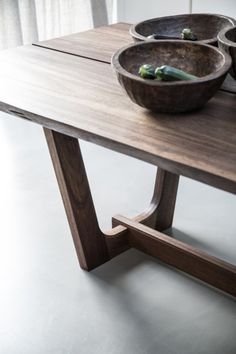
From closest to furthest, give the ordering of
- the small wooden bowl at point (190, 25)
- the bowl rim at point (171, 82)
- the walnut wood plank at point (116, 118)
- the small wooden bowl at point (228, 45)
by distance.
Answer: the walnut wood plank at point (116, 118) → the bowl rim at point (171, 82) → the small wooden bowl at point (228, 45) → the small wooden bowl at point (190, 25)

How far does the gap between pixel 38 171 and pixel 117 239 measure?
780mm

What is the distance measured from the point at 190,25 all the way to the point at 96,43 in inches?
13.7

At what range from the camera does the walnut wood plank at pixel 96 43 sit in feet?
6.68

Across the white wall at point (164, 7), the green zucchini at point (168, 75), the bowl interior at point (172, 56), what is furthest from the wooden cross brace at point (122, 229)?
the white wall at point (164, 7)

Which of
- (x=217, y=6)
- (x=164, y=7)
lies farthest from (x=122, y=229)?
(x=164, y=7)

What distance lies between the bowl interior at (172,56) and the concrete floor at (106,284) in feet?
2.43

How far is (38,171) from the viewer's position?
9.09ft

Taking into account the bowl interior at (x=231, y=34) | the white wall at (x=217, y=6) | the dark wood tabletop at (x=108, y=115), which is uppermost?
the bowl interior at (x=231, y=34)

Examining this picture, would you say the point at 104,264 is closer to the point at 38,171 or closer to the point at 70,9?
the point at 38,171

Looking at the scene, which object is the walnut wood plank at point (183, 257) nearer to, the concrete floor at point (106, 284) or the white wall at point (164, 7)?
the concrete floor at point (106, 284)

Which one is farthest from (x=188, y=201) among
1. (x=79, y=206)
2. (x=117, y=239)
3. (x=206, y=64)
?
(x=206, y=64)

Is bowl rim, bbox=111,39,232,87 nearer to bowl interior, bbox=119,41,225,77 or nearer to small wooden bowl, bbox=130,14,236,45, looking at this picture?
bowl interior, bbox=119,41,225,77

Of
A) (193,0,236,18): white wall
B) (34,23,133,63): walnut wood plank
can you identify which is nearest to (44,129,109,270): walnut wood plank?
(34,23,133,63): walnut wood plank

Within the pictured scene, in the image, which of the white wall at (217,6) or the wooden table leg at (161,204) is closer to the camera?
the wooden table leg at (161,204)
